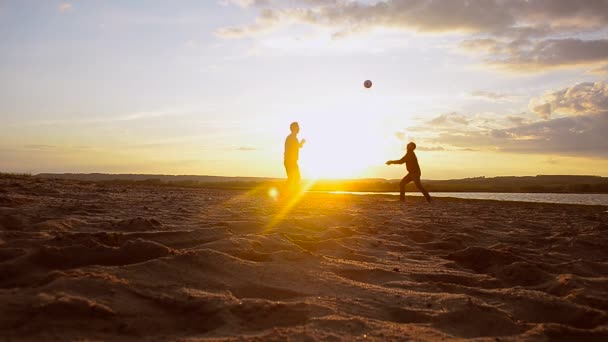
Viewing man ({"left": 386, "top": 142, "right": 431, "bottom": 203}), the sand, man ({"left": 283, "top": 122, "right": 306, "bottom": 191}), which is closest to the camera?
the sand

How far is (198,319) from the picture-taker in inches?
88.8

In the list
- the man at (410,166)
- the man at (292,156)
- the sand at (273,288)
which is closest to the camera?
the sand at (273,288)

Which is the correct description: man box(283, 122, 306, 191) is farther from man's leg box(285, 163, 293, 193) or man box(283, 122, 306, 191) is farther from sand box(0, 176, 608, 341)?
sand box(0, 176, 608, 341)

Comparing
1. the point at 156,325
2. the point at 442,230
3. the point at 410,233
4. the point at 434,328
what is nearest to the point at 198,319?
the point at 156,325

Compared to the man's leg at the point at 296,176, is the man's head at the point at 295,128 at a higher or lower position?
higher

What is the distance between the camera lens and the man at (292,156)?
13.0 metres

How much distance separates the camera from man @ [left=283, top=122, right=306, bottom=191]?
13.0 m

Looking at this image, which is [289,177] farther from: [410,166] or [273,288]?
[273,288]

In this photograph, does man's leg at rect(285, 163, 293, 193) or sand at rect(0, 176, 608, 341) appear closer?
sand at rect(0, 176, 608, 341)

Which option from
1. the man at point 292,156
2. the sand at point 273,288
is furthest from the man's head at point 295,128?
the sand at point 273,288

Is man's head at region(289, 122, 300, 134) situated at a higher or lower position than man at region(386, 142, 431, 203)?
higher

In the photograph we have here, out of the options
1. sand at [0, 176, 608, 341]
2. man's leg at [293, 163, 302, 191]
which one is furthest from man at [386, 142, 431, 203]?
sand at [0, 176, 608, 341]

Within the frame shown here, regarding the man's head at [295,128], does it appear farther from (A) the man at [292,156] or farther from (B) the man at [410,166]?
(B) the man at [410,166]

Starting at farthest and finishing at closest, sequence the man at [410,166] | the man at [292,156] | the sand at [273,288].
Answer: the man at [410,166], the man at [292,156], the sand at [273,288]
